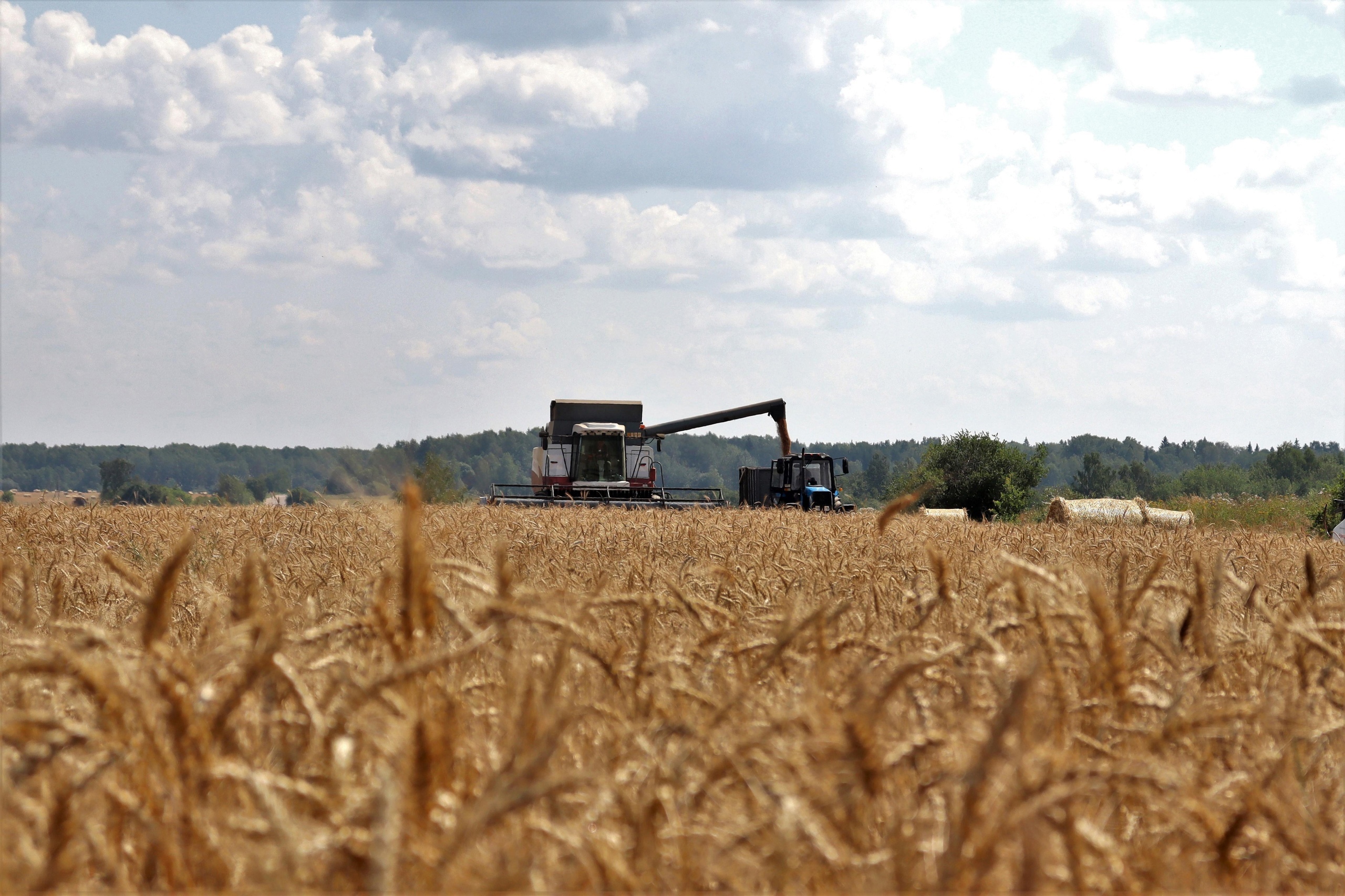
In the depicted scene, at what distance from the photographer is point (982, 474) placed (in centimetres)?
6141

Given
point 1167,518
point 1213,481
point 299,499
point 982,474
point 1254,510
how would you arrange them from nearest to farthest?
point 299,499 < point 1167,518 < point 1254,510 < point 982,474 < point 1213,481

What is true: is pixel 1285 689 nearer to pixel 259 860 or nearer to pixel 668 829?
pixel 668 829

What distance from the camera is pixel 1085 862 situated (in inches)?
59.5

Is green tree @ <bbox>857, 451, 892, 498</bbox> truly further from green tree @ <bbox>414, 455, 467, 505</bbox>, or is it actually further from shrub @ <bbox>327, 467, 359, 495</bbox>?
shrub @ <bbox>327, 467, 359, 495</bbox>

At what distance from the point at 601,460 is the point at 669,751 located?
29206 millimetres

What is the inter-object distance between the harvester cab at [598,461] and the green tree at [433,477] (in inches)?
428

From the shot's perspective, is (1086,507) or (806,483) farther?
(1086,507)

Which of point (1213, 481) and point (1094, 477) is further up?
point (1094, 477)

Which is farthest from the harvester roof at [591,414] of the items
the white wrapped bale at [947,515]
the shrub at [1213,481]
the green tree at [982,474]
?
the shrub at [1213,481]

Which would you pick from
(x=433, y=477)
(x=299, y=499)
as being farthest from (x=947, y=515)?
(x=433, y=477)

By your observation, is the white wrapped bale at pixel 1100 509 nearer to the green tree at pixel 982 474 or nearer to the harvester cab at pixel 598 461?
the harvester cab at pixel 598 461

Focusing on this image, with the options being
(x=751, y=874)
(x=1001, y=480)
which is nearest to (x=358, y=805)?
(x=751, y=874)

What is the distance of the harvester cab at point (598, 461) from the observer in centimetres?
2850

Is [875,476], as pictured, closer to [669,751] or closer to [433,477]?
[433,477]
